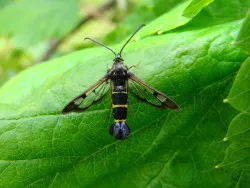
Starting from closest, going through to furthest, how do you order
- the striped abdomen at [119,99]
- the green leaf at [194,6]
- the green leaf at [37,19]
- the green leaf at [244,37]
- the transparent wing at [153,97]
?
1. the green leaf at [244,37]
2. the green leaf at [194,6]
3. the transparent wing at [153,97]
4. the striped abdomen at [119,99]
5. the green leaf at [37,19]

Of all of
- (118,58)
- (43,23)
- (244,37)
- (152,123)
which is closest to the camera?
(244,37)

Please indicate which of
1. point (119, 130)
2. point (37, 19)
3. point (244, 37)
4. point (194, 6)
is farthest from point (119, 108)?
point (37, 19)

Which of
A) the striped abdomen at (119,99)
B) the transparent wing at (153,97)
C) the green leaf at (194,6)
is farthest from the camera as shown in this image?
the striped abdomen at (119,99)

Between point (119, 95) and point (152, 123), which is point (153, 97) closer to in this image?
point (152, 123)

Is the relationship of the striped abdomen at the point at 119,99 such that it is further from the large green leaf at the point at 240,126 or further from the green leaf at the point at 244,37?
the green leaf at the point at 244,37

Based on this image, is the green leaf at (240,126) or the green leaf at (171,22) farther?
the green leaf at (171,22)

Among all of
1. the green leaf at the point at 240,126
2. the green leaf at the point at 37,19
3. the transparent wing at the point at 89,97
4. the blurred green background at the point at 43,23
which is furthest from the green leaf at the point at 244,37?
the green leaf at the point at 37,19

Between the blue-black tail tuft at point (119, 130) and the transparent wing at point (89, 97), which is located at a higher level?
the transparent wing at point (89, 97)

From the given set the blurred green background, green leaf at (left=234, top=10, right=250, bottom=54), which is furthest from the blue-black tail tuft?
the blurred green background
